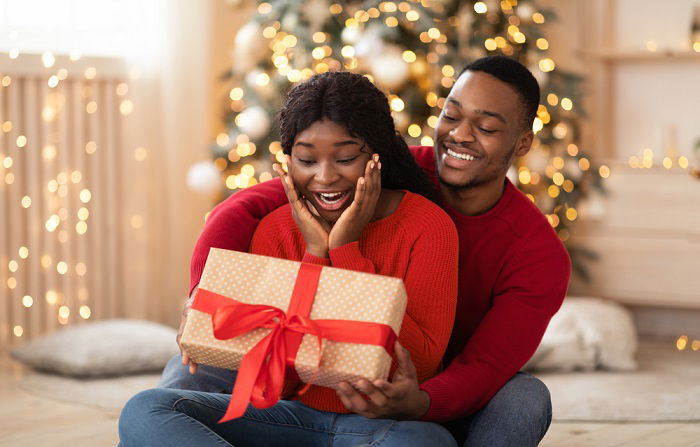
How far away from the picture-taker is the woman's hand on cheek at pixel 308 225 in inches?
69.8

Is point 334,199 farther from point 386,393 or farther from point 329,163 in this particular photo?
point 386,393

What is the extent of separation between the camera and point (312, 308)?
1.66 meters

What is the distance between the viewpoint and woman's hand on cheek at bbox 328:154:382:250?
1719 millimetres

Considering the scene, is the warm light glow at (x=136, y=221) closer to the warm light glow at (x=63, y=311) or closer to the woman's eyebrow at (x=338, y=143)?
the warm light glow at (x=63, y=311)

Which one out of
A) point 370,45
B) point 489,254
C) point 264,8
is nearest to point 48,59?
point 264,8

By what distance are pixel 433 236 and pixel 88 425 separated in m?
1.35

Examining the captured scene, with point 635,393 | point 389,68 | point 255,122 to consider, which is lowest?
point 635,393

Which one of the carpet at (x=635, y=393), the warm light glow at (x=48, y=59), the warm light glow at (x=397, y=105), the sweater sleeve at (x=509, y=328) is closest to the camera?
the sweater sleeve at (x=509, y=328)

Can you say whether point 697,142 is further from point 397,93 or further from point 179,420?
point 179,420

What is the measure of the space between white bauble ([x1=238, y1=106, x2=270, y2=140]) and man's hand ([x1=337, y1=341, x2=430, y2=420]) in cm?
211

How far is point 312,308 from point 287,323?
0.05m

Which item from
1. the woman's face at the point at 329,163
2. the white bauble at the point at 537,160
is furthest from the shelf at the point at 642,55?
the woman's face at the point at 329,163

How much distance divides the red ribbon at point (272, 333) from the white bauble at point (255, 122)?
205 cm

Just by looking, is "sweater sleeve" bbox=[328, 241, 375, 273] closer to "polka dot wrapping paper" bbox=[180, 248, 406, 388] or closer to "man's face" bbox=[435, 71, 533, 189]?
"polka dot wrapping paper" bbox=[180, 248, 406, 388]
